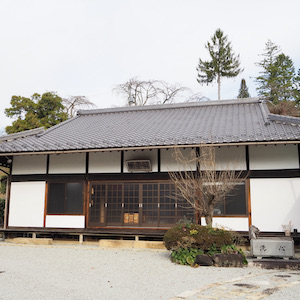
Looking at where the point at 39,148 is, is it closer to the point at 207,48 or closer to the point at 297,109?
the point at 297,109

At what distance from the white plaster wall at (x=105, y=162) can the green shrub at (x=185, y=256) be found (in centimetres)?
403

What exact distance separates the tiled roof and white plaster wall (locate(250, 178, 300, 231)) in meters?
1.43

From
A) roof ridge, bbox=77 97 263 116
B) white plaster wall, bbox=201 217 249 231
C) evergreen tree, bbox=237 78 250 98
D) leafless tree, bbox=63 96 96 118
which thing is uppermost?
evergreen tree, bbox=237 78 250 98

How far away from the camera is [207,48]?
29.6 m

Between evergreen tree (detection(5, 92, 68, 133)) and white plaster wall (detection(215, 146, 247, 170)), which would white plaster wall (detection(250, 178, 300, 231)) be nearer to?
white plaster wall (detection(215, 146, 247, 170))

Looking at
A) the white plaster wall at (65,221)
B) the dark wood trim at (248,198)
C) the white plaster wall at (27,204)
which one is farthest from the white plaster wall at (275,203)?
the white plaster wall at (27,204)

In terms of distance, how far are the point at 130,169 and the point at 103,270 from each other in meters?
4.28

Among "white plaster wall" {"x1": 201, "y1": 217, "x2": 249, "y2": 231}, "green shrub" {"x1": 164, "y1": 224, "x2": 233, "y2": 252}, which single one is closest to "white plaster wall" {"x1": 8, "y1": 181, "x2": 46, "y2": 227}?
"green shrub" {"x1": 164, "y1": 224, "x2": 233, "y2": 252}

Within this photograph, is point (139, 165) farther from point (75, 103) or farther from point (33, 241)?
point (75, 103)

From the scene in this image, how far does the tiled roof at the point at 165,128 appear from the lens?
32.5 ft

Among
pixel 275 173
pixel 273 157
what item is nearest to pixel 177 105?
pixel 273 157

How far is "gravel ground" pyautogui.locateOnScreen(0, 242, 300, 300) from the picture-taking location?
5035 mm

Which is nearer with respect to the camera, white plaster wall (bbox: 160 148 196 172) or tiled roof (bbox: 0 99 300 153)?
tiled roof (bbox: 0 99 300 153)

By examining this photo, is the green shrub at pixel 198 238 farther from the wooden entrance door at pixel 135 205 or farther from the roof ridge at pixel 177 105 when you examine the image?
the roof ridge at pixel 177 105
